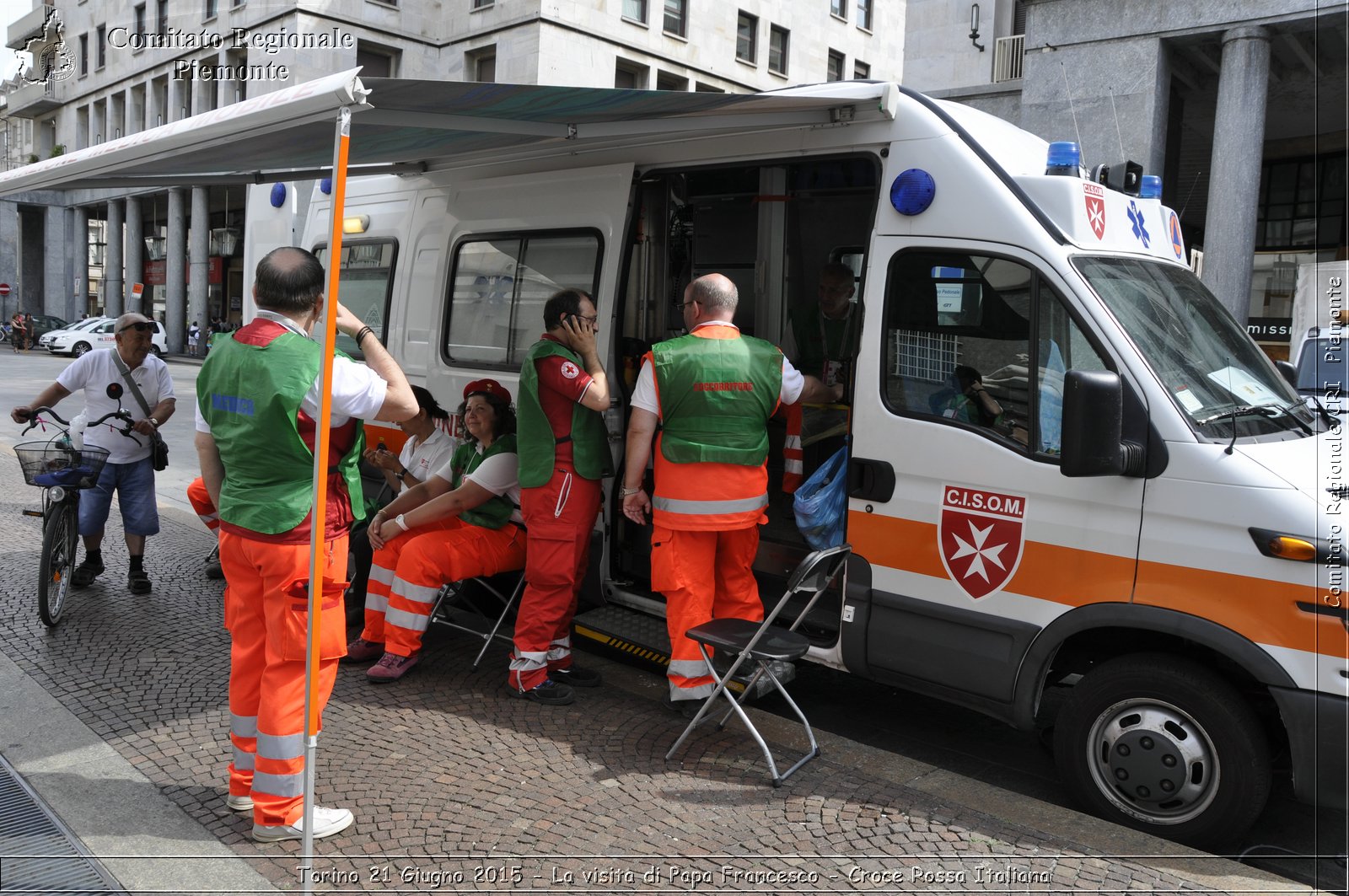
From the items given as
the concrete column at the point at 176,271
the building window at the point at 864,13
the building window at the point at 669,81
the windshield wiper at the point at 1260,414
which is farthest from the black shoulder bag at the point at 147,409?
the building window at the point at 864,13

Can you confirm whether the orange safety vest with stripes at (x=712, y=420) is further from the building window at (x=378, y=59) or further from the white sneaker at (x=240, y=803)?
the building window at (x=378, y=59)

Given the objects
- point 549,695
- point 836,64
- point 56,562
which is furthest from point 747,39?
point 549,695

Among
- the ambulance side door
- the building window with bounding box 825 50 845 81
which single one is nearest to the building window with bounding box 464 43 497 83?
the building window with bounding box 825 50 845 81

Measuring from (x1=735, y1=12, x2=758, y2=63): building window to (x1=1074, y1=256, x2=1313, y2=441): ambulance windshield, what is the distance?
1383 inches

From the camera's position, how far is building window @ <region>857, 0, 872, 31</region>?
135 ft

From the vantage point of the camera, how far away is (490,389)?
5480 mm

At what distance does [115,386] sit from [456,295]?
2079 millimetres

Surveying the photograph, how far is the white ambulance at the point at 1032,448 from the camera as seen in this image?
3459 mm

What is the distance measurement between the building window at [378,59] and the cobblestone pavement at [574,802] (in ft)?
99.4

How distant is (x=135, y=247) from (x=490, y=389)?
4266cm

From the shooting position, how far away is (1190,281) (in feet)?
14.7

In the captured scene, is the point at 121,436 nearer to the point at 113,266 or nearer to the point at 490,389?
the point at 490,389

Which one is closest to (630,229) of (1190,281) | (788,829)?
(1190,281)

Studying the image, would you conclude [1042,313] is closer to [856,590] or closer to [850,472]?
[850,472]
